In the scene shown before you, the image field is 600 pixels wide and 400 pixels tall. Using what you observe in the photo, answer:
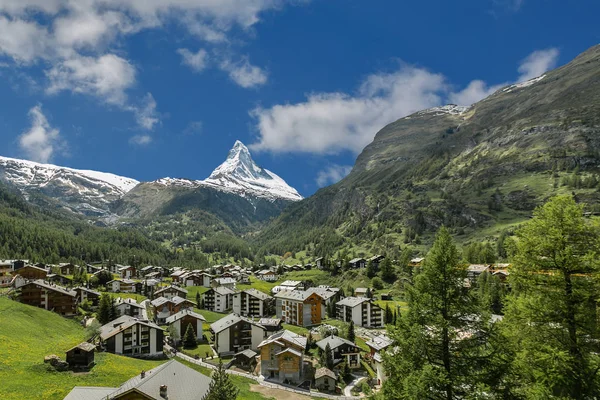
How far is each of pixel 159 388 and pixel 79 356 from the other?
24903 mm

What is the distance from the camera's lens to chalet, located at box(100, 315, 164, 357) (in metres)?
75.4

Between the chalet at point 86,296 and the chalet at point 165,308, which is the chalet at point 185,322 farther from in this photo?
the chalet at point 86,296

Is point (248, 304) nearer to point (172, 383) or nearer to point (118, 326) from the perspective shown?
point (118, 326)

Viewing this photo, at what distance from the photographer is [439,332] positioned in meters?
15.6

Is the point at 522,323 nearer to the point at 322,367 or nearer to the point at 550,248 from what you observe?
the point at 550,248

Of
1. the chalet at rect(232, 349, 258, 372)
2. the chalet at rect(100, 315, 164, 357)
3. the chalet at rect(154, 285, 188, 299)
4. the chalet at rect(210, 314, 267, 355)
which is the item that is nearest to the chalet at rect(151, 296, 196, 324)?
the chalet at rect(154, 285, 188, 299)

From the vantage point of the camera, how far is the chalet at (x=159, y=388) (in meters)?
35.0

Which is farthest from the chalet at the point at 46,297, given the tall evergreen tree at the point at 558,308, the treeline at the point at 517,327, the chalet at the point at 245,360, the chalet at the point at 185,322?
the tall evergreen tree at the point at 558,308

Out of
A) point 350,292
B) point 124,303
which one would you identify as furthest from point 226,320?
point 350,292

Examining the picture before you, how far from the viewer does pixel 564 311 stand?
14.9 metres

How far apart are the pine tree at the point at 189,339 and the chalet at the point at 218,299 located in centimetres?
4608

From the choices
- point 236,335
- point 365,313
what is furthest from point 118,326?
point 365,313

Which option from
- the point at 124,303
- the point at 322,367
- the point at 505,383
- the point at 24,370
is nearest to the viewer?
the point at 505,383

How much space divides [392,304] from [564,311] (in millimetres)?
129211
